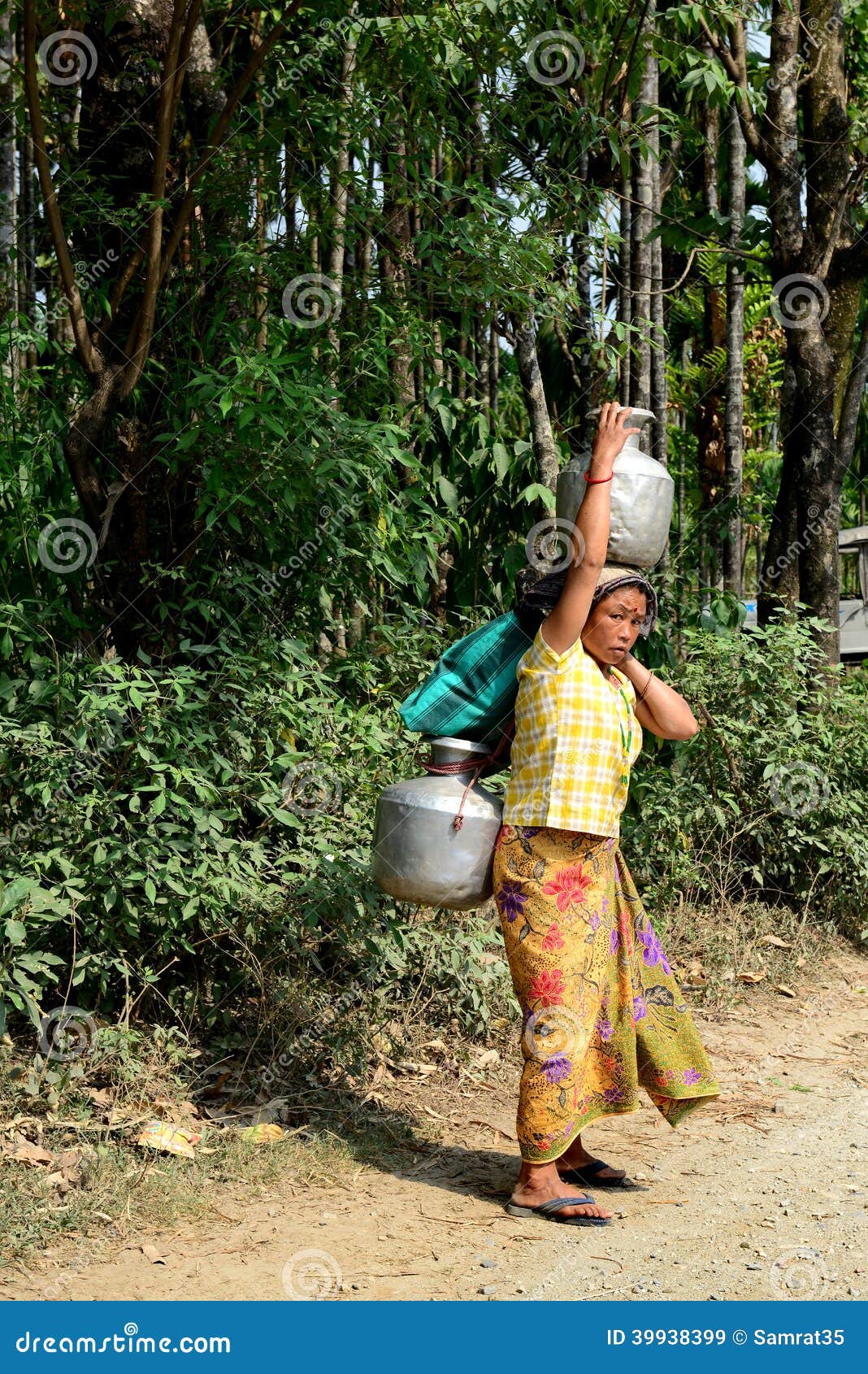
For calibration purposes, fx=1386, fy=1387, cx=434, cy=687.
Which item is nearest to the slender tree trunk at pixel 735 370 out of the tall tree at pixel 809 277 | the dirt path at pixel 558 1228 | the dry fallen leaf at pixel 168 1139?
the tall tree at pixel 809 277

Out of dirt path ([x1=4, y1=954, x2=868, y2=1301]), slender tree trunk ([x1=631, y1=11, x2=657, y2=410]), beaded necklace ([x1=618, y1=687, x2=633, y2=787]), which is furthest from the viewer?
slender tree trunk ([x1=631, y1=11, x2=657, y2=410])

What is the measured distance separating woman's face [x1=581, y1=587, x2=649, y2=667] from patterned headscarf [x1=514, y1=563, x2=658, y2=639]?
15 millimetres

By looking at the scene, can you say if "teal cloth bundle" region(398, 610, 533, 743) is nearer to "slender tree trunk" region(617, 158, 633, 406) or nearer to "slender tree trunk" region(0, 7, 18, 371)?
"slender tree trunk" region(0, 7, 18, 371)

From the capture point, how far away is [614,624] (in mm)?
3143

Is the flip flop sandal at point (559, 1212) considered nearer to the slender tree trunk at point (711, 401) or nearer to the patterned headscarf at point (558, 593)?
the patterned headscarf at point (558, 593)

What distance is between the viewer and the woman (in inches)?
122

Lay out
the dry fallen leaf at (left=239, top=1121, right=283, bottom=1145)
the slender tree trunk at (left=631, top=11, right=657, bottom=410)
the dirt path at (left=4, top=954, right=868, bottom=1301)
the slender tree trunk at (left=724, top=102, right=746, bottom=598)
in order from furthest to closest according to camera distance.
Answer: the slender tree trunk at (left=724, top=102, right=746, bottom=598) < the slender tree trunk at (left=631, top=11, right=657, bottom=410) < the dry fallen leaf at (left=239, top=1121, right=283, bottom=1145) < the dirt path at (left=4, top=954, right=868, bottom=1301)

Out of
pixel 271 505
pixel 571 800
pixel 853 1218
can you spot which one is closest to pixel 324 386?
pixel 271 505

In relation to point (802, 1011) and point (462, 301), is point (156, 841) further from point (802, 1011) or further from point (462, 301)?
point (802, 1011)

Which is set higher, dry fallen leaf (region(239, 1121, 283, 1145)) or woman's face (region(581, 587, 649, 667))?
woman's face (region(581, 587, 649, 667))

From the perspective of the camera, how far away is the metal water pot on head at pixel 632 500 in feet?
9.86

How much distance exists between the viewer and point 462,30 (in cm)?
451

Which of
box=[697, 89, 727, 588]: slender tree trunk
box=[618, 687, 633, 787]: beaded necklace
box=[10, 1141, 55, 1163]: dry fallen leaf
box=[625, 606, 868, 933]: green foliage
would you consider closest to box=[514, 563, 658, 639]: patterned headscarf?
box=[618, 687, 633, 787]: beaded necklace

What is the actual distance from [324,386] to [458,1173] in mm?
2213
